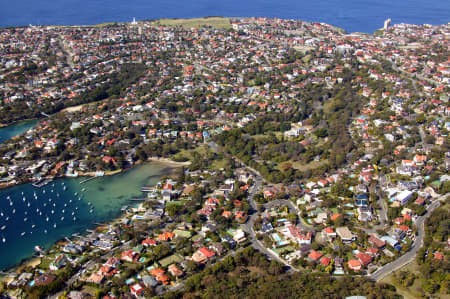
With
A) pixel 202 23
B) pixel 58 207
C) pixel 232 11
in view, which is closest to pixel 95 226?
pixel 58 207

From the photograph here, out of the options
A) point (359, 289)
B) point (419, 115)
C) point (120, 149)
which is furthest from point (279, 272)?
point (419, 115)

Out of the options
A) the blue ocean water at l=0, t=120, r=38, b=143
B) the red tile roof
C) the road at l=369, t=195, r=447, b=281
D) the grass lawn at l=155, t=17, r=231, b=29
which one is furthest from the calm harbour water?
the grass lawn at l=155, t=17, r=231, b=29

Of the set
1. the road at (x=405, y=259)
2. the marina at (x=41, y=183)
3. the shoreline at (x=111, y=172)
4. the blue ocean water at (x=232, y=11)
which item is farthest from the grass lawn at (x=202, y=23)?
the road at (x=405, y=259)

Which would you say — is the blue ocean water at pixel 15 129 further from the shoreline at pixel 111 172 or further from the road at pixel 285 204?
the road at pixel 285 204

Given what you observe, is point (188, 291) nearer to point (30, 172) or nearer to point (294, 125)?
point (30, 172)

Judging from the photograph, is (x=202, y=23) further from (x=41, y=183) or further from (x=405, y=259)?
(x=405, y=259)

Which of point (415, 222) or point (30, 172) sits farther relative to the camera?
point (30, 172)

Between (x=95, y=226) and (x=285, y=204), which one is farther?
(x=285, y=204)
